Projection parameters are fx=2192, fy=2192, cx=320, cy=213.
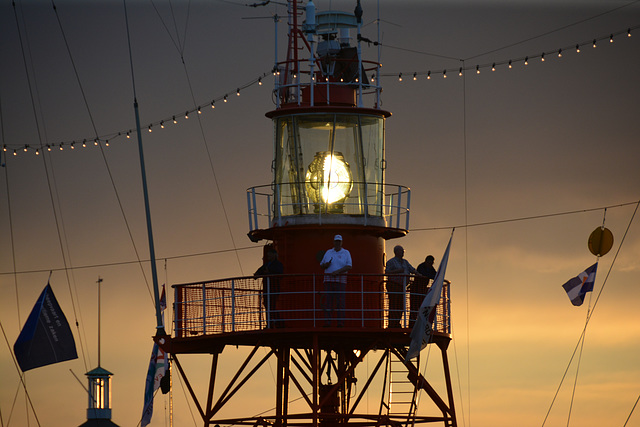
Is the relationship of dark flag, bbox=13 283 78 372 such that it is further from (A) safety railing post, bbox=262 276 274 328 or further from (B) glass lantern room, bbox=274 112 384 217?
(B) glass lantern room, bbox=274 112 384 217

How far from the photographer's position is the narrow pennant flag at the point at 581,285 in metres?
58.4

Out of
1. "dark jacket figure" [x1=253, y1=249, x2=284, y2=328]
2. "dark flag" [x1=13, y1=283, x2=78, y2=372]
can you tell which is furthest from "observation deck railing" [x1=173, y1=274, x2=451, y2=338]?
"dark flag" [x1=13, y1=283, x2=78, y2=372]

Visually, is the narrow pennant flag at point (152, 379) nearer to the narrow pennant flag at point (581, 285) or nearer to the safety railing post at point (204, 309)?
the safety railing post at point (204, 309)

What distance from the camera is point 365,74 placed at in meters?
57.4

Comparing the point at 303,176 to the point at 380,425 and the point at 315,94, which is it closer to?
the point at 315,94

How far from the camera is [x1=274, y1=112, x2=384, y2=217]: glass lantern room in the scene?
56281 mm

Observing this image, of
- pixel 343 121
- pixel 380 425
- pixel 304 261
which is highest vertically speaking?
pixel 343 121

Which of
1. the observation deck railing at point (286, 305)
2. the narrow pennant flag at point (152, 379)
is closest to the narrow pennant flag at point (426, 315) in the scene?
the observation deck railing at point (286, 305)

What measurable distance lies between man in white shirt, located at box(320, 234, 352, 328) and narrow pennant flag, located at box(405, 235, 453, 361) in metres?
1.94

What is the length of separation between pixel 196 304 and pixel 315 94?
20.8 ft

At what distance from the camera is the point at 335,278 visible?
177ft

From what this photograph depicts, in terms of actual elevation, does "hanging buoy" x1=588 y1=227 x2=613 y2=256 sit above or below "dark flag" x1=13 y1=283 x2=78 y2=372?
above

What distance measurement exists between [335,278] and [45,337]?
9202mm

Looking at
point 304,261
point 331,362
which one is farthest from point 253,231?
point 331,362
